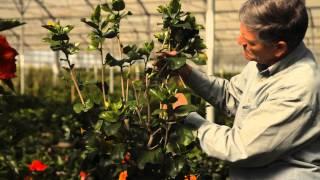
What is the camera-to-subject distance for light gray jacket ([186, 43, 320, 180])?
5.08 feet

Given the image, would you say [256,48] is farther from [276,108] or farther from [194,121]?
[194,121]

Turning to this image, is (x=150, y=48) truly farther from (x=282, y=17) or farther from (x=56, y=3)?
(x=56, y=3)

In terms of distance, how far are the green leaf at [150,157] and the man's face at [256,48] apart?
41cm

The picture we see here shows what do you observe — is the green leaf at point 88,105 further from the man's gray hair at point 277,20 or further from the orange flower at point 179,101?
the man's gray hair at point 277,20

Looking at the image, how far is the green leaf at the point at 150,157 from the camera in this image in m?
1.80

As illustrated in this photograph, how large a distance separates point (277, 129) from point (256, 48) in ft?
0.77

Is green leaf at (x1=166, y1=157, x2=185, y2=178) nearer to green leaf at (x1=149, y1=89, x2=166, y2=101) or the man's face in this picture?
green leaf at (x1=149, y1=89, x2=166, y2=101)

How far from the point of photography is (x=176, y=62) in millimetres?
1793

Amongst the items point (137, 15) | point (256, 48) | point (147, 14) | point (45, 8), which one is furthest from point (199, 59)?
point (45, 8)

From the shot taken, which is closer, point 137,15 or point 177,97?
point 177,97

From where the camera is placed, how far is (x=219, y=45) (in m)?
17.4

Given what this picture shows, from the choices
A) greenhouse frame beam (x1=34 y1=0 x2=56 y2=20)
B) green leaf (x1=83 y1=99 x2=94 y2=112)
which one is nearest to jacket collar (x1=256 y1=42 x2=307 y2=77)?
green leaf (x1=83 y1=99 x2=94 y2=112)

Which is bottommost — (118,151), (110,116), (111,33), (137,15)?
(118,151)

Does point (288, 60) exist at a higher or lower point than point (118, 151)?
higher
